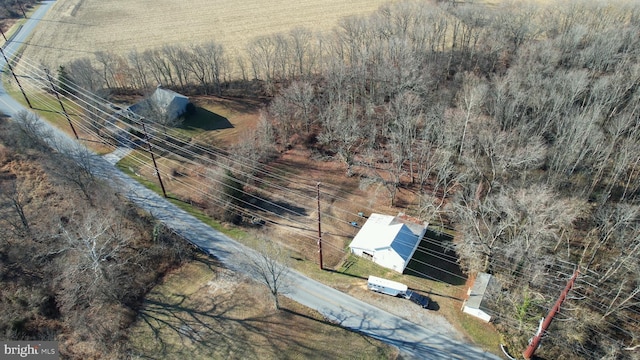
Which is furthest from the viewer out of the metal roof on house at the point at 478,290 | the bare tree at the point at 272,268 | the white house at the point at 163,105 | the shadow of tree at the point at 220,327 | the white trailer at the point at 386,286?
the white house at the point at 163,105

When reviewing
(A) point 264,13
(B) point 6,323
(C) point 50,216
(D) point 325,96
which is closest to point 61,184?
(C) point 50,216

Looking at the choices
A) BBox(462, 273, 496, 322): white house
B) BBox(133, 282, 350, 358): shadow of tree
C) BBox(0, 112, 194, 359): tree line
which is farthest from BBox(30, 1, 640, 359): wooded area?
BBox(0, 112, 194, 359): tree line

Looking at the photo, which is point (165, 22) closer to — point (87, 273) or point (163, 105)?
point (163, 105)

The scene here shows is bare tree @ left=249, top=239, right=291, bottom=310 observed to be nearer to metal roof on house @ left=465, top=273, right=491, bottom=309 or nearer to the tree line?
the tree line

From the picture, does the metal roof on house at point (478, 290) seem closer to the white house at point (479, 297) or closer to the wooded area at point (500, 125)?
the white house at point (479, 297)

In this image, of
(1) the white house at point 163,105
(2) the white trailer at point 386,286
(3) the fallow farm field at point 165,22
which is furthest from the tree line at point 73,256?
(3) the fallow farm field at point 165,22

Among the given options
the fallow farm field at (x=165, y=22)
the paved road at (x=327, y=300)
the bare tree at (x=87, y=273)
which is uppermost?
the fallow farm field at (x=165, y=22)
